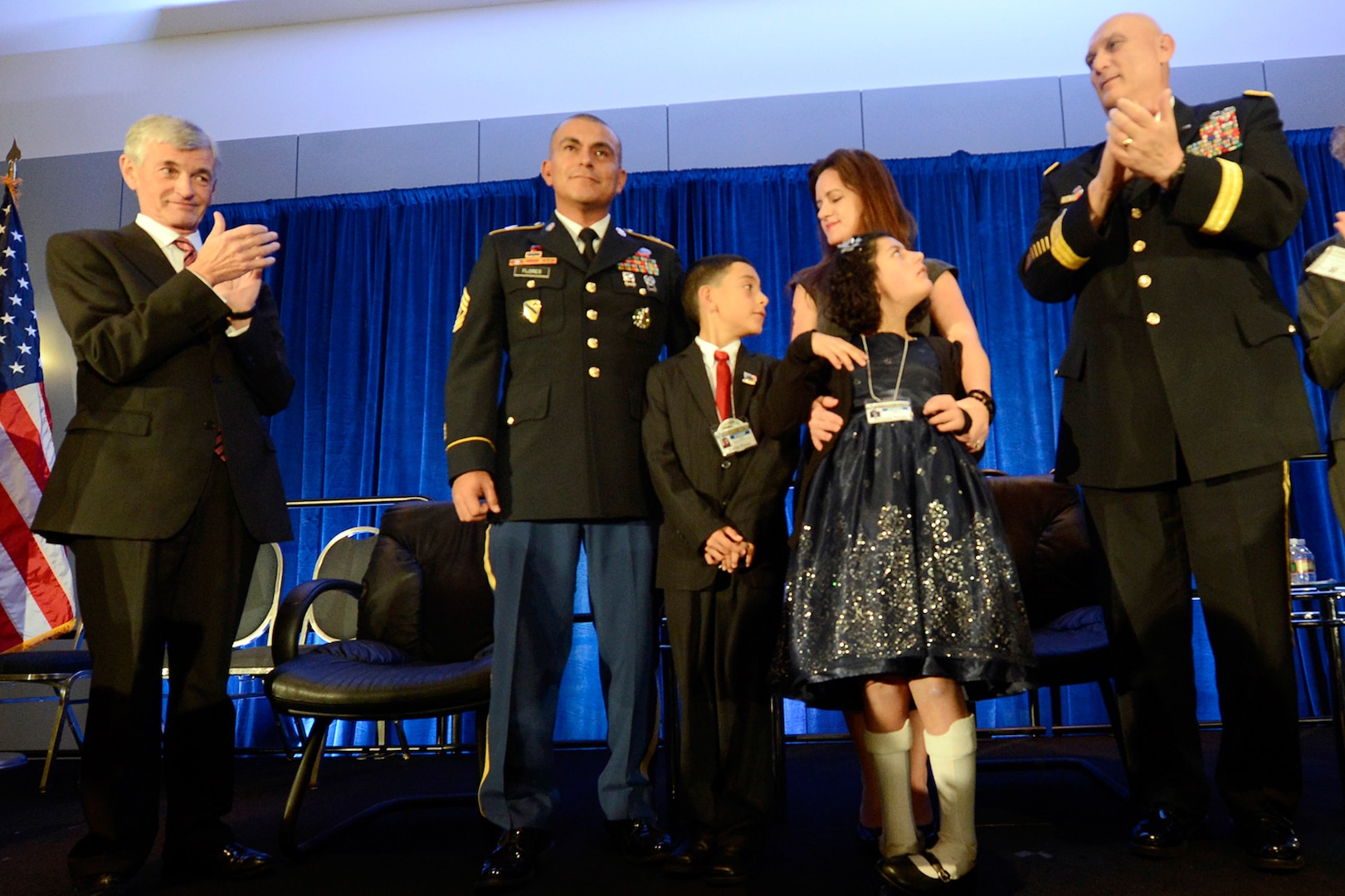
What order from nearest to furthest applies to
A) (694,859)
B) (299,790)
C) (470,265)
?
(694,859)
(299,790)
(470,265)

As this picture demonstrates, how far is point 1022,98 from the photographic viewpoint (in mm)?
5508

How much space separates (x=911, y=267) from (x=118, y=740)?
1842 millimetres

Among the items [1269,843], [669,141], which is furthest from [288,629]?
[669,141]

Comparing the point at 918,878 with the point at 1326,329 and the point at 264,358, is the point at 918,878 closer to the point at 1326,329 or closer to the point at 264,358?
the point at 1326,329

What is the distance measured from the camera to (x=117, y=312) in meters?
2.24

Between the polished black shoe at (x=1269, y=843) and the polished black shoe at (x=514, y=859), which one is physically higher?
the polished black shoe at (x=1269, y=843)

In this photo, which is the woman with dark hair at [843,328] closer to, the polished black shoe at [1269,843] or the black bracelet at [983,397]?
the black bracelet at [983,397]

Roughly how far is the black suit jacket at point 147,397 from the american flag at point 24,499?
1814mm

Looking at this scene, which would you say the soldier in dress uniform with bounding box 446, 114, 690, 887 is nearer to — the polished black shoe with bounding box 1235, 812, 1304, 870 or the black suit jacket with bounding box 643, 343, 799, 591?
the black suit jacket with bounding box 643, 343, 799, 591

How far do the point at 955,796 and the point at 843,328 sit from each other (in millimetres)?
902

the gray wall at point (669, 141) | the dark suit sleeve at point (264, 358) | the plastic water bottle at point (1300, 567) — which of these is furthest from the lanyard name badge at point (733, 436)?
the gray wall at point (669, 141)

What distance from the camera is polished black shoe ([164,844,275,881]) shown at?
2105mm

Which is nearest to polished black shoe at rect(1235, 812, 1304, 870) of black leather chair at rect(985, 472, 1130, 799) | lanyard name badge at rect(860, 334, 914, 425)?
black leather chair at rect(985, 472, 1130, 799)

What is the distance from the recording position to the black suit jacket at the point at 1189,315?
195 cm
